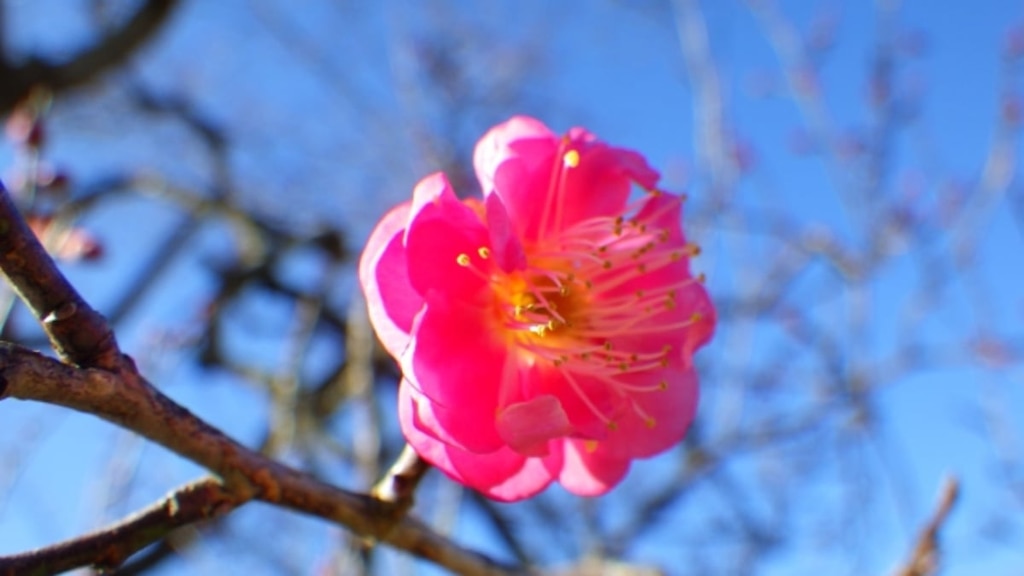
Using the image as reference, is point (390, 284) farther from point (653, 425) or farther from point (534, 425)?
point (653, 425)

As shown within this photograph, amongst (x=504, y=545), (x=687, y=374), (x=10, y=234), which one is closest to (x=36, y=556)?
(x=10, y=234)

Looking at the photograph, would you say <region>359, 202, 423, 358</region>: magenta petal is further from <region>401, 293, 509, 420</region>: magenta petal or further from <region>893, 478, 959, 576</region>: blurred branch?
<region>893, 478, 959, 576</region>: blurred branch

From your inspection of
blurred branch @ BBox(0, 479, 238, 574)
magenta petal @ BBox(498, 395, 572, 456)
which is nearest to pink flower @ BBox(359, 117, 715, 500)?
magenta petal @ BBox(498, 395, 572, 456)

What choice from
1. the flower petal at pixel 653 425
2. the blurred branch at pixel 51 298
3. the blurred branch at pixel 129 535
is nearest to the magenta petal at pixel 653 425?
the flower petal at pixel 653 425

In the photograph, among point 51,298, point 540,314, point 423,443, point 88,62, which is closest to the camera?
point 51,298

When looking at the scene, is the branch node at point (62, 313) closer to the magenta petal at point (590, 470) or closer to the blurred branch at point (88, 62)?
the magenta petal at point (590, 470)

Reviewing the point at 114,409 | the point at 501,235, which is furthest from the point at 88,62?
the point at 114,409
